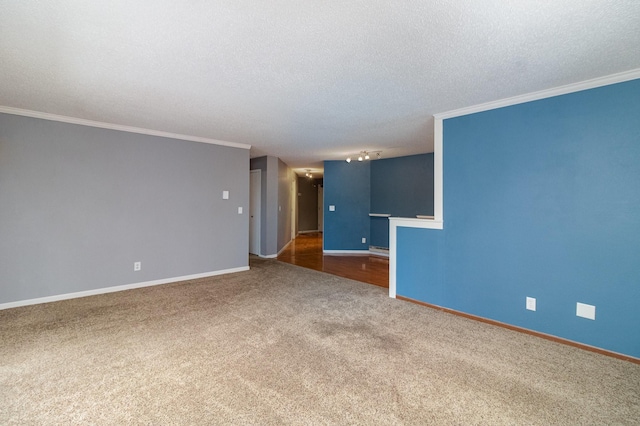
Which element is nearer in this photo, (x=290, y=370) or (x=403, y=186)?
(x=290, y=370)

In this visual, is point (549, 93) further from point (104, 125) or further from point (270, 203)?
point (104, 125)

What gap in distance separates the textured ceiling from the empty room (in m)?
0.02

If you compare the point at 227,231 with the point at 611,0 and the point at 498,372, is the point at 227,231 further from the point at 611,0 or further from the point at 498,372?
the point at 611,0

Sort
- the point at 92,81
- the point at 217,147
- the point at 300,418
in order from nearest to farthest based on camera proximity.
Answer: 1. the point at 300,418
2. the point at 92,81
3. the point at 217,147

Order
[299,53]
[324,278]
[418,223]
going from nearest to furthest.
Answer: [299,53] < [418,223] < [324,278]

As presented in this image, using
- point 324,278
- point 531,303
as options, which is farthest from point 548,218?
point 324,278

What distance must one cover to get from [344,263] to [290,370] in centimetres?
418

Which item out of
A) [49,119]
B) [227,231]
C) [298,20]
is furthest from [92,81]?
[227,231]

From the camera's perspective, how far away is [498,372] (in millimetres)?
2172

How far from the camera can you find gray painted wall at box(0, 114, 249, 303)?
3515mm

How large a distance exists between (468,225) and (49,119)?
5.57 meters

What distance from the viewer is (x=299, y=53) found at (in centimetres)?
210

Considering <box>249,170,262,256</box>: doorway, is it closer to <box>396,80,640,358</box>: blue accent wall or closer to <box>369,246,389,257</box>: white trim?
<box>369,246,389,257</box>: white trim

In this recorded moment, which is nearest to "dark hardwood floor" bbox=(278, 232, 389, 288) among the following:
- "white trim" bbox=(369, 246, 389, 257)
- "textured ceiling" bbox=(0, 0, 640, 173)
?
"white trim" bbox=(369, 246, 389, 257)
